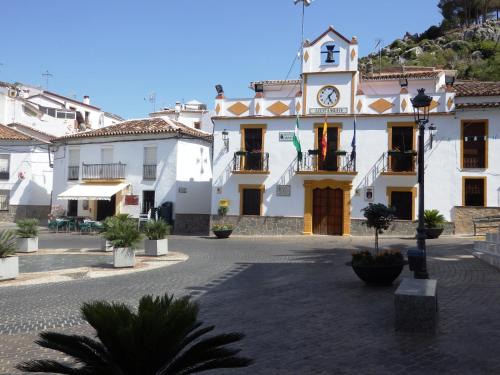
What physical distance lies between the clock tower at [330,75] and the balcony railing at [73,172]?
15.4 m

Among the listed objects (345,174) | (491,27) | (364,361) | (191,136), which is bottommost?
(364,361)

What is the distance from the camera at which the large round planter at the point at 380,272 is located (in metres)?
9.50

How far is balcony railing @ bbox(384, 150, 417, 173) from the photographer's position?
2353 cm

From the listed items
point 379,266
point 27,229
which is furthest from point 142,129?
point 379,266

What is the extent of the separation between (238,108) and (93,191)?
9813mm

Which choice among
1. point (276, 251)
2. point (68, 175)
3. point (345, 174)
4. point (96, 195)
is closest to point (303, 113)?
point (345, 174)

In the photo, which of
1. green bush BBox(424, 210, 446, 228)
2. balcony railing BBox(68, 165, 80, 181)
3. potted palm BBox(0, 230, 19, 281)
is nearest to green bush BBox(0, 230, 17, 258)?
potted palm BBox(0, 230, 19, 281)

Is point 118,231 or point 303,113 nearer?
point 118,231

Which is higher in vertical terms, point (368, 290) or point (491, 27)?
point (491, 27)

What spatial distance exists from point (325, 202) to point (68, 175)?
55.6ft

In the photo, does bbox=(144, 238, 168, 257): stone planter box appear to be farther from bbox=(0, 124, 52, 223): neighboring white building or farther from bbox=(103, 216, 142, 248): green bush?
bbox=(0, 124, 52, 223): neighboring white building

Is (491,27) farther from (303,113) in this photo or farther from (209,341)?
(209,341)

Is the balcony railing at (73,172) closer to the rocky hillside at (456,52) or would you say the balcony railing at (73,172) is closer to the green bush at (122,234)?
the green bush at (122,234)

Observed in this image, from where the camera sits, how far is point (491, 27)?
212 ft
